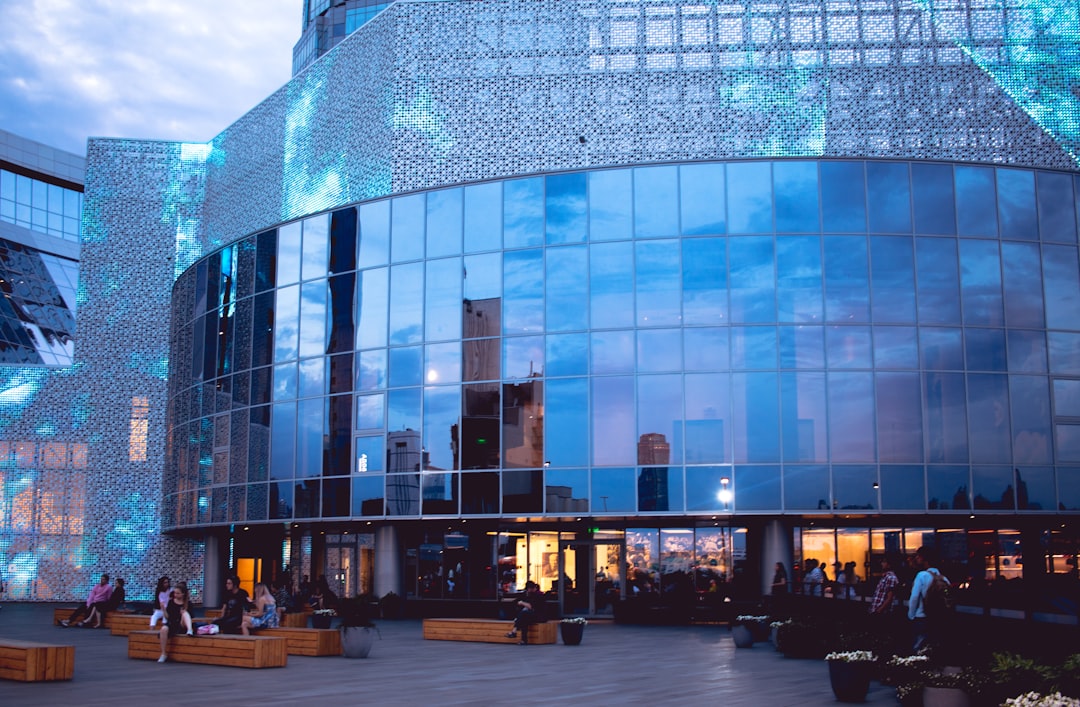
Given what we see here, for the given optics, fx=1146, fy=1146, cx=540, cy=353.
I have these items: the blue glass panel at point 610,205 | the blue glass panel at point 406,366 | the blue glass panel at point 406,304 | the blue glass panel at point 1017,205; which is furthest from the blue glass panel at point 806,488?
the blue glass panel at point 406,304

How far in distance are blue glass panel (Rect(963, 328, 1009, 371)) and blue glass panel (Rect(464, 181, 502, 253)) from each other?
13.5 meters

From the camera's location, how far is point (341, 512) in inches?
1369

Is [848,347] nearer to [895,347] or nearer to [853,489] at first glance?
[895,347]

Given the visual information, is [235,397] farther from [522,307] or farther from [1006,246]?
[1006,246]

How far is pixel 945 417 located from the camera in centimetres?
3089

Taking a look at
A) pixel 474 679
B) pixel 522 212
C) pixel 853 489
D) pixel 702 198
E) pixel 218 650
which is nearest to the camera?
pixel 474 679

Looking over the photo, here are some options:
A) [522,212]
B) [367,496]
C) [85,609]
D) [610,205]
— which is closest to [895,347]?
[610,205]

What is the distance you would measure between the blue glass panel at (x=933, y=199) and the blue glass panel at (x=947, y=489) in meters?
6.61

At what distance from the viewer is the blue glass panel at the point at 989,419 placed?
1215 inches

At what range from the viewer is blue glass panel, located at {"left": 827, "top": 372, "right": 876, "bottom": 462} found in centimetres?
3053

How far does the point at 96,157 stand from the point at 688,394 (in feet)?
106

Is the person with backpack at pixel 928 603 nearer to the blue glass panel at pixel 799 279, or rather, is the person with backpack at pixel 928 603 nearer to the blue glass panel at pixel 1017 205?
the blue glass panel at pixel 799 279

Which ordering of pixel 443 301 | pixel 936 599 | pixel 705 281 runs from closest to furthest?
pixel 936 599
pixel 705 281
pixel 443 301

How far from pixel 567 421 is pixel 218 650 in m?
13.5
